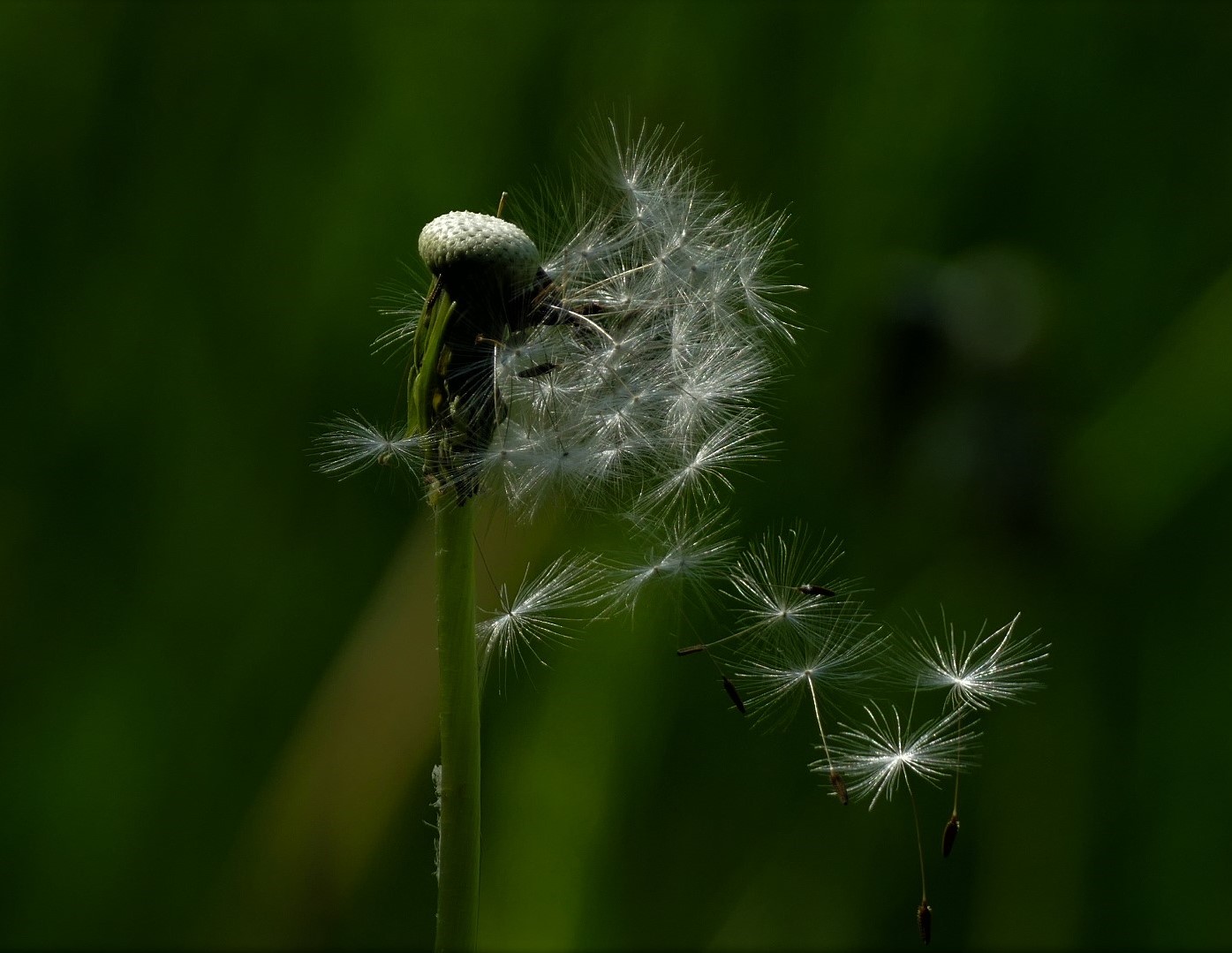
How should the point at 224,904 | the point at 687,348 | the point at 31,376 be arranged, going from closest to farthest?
the point at 687,348, the point at 224,904, the point at 31,376

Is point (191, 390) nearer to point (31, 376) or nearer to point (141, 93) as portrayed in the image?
point (31, 376)

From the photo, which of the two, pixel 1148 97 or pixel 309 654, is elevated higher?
pixel 1148 97

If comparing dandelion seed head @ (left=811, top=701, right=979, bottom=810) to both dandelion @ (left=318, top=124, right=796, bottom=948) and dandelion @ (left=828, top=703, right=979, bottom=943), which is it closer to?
dandelion @ (left=828, top=703, right=979, bottom=943)

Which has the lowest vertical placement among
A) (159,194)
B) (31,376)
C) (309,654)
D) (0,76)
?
(309,654)

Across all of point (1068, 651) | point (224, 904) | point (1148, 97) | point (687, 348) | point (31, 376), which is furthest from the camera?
point (1148, 97)

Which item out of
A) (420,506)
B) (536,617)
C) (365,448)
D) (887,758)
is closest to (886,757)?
(887,758)

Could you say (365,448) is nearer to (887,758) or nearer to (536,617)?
(536,617)

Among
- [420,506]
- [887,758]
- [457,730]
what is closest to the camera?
[457,730]

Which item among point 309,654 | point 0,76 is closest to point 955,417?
point 309,654
